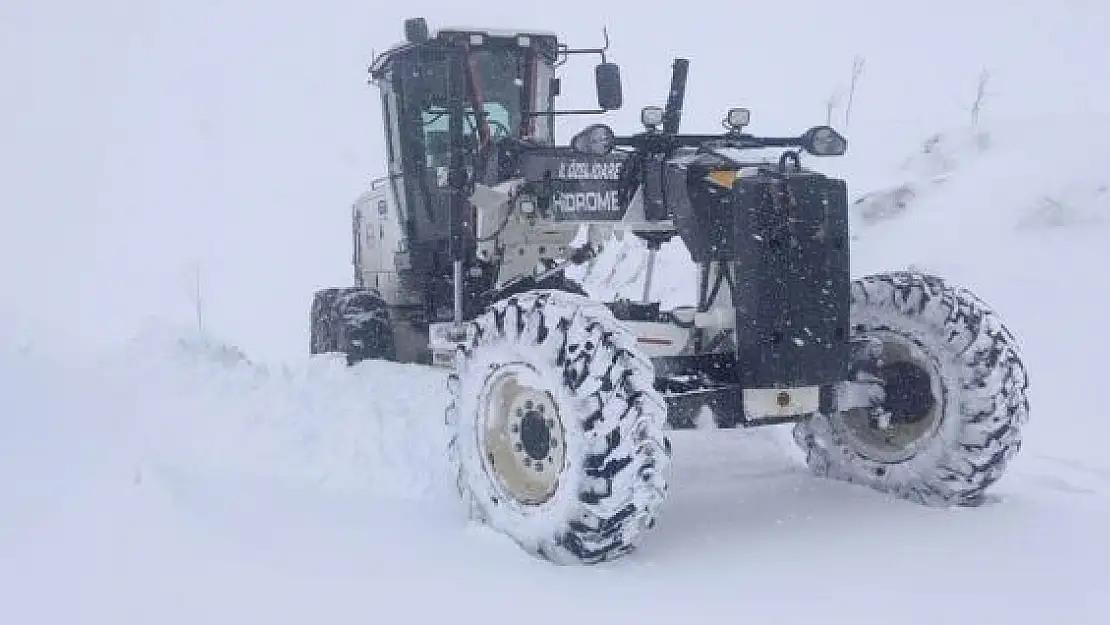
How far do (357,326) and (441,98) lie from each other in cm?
181

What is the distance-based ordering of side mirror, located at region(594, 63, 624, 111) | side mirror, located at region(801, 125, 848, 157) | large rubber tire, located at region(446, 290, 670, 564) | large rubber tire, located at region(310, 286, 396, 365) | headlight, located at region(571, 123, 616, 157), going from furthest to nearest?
large rubber tire, located at region(310, 286, 396, 365)
side mirror, located at region(594, 63, 624, 111)
side mirror, located at region(801, 125, 848, 157)
headlight, located at region(571, 123, 616, 157)
large rubber tire, located at region(446, 290, 670, 564)

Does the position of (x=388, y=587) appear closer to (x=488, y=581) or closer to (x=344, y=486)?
(x=488, y=581)

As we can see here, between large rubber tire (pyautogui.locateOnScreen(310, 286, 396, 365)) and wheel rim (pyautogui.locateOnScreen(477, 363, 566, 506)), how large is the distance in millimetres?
3277

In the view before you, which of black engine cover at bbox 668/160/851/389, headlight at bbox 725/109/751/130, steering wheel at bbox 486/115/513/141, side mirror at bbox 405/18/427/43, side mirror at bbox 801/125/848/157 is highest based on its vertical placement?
side mirror at bbox 405/18/427/43

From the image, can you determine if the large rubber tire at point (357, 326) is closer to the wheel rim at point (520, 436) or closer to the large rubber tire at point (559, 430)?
the large rubber tire at point (559, 430)

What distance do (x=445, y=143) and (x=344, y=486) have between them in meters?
3.19

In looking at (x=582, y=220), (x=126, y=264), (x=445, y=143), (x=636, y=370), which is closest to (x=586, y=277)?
(x=445, y=143)

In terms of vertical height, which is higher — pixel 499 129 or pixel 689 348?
pixel 499 129

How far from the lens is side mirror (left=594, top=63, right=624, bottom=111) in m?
6.23

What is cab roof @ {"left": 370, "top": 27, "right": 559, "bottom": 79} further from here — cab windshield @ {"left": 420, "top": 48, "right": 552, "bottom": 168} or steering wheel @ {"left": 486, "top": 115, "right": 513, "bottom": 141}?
steering wheel @ {"left": 486, "top": 115, "right": 513, "bottom": 141}

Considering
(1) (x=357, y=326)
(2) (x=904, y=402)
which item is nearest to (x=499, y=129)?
(1) (x=357, y=326)

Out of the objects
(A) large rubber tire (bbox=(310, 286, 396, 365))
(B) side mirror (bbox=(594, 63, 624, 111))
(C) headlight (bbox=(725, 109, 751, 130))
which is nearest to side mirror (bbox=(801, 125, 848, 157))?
(C) headlight (bbox=(725, 109, 751, 130))

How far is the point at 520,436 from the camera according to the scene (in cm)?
457

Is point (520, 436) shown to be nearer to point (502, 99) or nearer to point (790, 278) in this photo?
point (790, 278)
